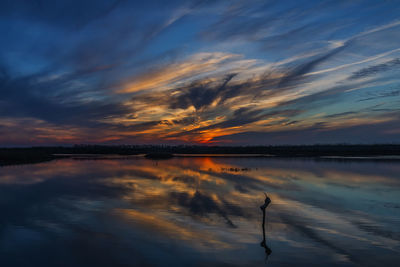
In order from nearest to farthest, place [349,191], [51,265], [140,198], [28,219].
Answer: [51,265], [28,219], [140,198], [349,191]

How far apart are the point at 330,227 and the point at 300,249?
13.2 feet

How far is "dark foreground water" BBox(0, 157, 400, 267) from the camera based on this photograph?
1157cm

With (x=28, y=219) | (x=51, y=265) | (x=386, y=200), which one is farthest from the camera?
(x=386, y=200)

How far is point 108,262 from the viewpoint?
11227 millimetres

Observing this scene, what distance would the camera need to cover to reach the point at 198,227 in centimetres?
1545

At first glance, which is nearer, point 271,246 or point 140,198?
point 271,246

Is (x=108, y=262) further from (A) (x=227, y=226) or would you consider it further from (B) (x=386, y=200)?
(B) (x=386, y=200)

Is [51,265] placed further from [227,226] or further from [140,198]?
[140,198]

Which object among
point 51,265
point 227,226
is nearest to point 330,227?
point 227,226

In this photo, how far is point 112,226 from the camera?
1566 cm

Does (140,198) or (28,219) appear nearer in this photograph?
(28,219)

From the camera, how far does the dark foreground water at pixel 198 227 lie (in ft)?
38.0

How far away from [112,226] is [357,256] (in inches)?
465

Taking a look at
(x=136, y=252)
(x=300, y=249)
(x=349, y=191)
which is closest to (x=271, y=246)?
(x=300, y=249)
